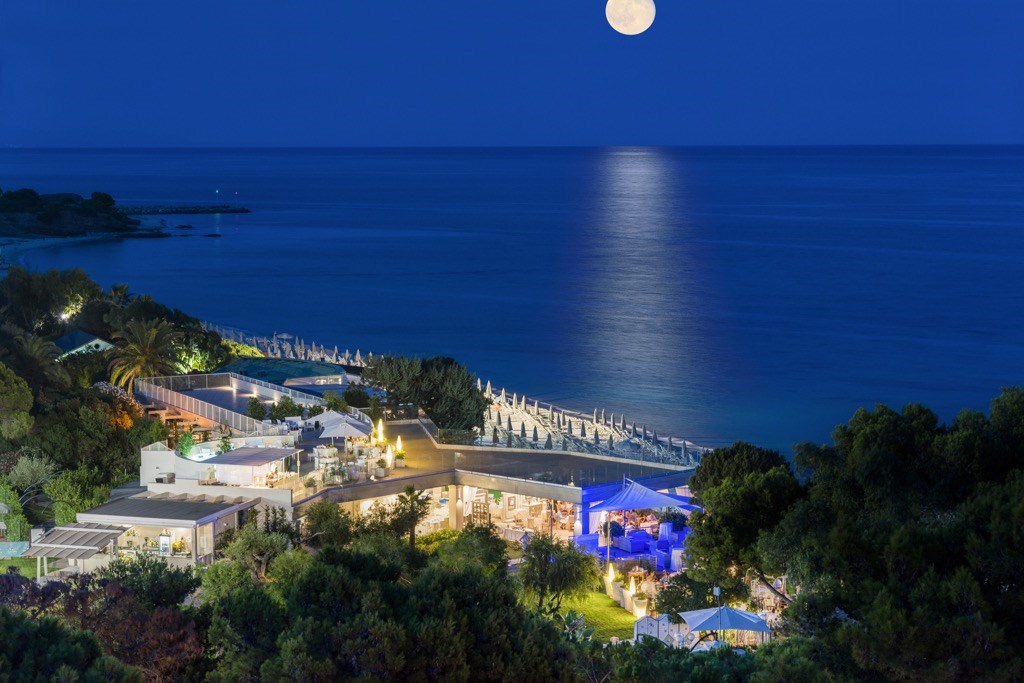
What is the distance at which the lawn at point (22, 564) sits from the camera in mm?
18875

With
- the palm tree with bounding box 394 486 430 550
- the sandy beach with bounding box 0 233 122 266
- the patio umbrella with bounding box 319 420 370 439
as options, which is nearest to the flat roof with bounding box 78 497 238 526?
the palm tree with bounding box 394 486 430 550

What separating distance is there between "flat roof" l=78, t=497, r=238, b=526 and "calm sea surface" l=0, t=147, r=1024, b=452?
65.9ft

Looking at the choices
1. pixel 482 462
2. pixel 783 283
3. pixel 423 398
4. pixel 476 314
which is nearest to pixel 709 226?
pixel 783 283

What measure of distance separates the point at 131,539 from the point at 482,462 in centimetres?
680

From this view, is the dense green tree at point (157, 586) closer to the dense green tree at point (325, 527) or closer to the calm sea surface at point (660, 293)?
the dense green tree at point (325, 527)

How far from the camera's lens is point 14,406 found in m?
25.8

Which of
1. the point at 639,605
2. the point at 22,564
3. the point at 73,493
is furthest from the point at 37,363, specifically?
the point at 639,605

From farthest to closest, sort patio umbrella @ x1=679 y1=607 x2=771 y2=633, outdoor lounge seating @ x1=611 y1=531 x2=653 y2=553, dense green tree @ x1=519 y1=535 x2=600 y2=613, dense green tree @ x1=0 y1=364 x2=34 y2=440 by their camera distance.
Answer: dense green tree @ x1=0 y1=364 x2=34 y2=440, outdoor lounge seating @ x1=611 y1=531 x2=653 y2=553, dense green tree @ x1=519 y1=535 x2=600 y2=613, patio umbrella @ x1=679 y1=607 x2=771 y2=633

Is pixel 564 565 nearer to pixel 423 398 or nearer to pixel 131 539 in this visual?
pixel 131 539

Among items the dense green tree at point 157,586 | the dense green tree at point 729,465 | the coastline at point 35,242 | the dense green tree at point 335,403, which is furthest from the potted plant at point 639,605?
the coastline at point 35,242

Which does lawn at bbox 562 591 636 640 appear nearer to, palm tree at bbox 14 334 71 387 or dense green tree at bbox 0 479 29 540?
dense green tree at bbox 0 479 29 540

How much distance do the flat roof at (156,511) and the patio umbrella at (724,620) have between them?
26.0 ft

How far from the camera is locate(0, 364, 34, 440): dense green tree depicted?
24.9 meters

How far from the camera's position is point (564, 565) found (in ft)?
57.6
